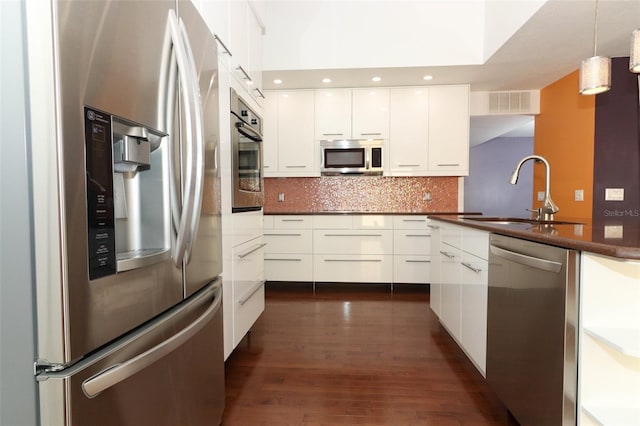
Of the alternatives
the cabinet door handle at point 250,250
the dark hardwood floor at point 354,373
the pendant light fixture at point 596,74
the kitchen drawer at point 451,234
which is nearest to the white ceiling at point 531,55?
the pendant light fixture at point 596,74

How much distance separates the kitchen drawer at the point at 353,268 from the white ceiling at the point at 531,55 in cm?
195

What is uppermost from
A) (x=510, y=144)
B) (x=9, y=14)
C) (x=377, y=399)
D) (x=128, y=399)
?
(x=510, y=144)

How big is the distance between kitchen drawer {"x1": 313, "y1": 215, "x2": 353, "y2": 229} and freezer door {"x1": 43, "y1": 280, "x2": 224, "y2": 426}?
7.88 ft

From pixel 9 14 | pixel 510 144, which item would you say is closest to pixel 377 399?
pixel 9 14

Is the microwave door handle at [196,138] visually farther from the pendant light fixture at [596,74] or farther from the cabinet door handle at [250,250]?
the pendant light fixture at [596,74]

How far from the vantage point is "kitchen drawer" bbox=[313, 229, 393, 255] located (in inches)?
147

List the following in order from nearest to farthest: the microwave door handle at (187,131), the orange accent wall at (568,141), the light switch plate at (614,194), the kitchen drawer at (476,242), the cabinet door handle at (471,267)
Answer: the microwave door handle at (187,131) < the kitchen drawer at (476,242) < the cabinet door handle at (471,267) < the light switch plate at (614,194) < the orange accent wall at (568,141)

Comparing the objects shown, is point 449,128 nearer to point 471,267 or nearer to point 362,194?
point 362,194

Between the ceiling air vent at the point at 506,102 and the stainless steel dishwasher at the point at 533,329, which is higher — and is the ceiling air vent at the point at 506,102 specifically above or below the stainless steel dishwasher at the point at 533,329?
above

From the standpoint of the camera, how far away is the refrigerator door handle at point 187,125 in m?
0.94

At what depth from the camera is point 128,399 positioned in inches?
31.8

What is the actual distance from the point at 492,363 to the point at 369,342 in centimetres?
96

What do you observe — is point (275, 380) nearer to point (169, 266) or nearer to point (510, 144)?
point (169, 266)

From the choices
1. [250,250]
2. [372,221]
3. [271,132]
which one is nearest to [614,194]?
[372,221]
